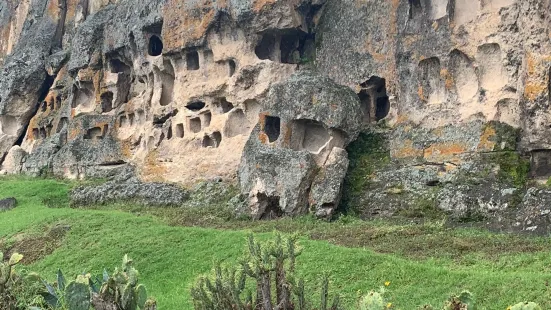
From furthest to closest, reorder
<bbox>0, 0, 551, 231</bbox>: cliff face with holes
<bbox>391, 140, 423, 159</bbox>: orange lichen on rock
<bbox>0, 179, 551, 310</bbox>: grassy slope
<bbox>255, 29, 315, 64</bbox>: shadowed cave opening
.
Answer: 1. <bbox>255, 29, 315, 64</bbox>: shadowed cave opening
2. <bbox>391, 140, 423, 159</bbox>: orange lichen on rock
3. <bbox>0, 0, 551, 231</bbox>: cliff face with holes
4. <bbox>0, 179, 551, 310</bbox>: grassy slope

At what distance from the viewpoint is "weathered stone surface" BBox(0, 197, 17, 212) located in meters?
20.0

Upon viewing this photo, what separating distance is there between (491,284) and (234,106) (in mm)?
13692

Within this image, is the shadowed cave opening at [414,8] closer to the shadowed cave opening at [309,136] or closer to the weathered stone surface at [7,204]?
the shadowed cave opening at [309,136]

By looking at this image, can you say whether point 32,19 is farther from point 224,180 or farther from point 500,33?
point 500,33

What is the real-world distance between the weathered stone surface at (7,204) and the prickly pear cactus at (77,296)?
15.3 metres

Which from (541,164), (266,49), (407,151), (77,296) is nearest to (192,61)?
(266,49)

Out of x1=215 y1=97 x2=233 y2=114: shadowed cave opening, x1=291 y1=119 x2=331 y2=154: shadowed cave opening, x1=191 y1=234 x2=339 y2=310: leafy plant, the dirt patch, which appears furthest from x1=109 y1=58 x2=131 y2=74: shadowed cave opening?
x1=191 y1=234 x2=339 y2=310: leafy plant

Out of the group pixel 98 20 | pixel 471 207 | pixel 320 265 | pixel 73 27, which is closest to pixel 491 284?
pixel 320 265

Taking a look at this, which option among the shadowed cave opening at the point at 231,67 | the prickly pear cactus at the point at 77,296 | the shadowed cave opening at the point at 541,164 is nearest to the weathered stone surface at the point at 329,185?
the shadowed cave opening at the point at 541,164

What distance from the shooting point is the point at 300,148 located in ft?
55.4

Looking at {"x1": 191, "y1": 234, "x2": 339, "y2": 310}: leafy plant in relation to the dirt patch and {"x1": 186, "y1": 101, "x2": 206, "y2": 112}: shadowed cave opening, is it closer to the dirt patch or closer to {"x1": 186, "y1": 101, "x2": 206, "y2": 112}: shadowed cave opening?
the dirt patch

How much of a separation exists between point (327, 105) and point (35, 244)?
7915 millimetres

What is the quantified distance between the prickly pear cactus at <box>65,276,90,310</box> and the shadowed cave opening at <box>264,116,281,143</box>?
1132 cm

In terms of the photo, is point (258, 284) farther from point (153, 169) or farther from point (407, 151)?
point (153, 169)
